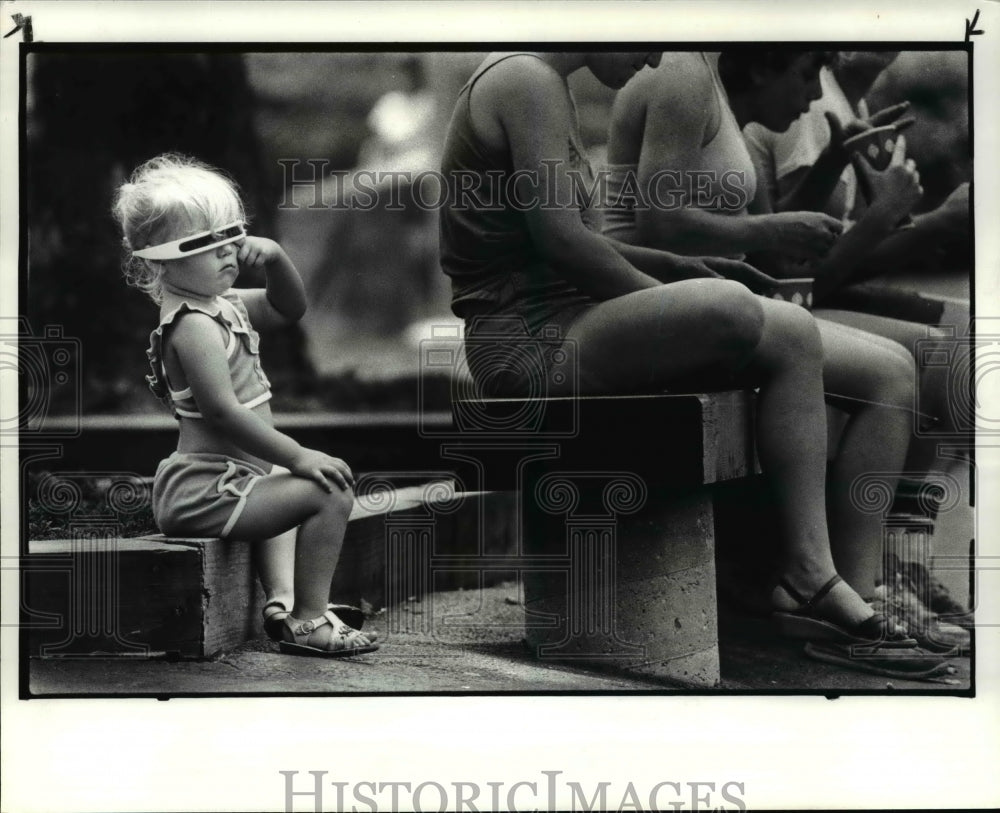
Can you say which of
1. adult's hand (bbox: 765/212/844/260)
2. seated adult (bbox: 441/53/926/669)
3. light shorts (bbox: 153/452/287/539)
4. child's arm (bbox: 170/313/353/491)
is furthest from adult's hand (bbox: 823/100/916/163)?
light shorts (bbox: 153/452/287/539)

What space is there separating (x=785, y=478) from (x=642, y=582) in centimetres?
55

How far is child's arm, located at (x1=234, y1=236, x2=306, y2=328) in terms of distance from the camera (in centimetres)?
470

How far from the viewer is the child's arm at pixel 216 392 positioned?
4547 millimetres

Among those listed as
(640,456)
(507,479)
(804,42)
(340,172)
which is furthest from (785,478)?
(340,172)

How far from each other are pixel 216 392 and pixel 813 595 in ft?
6.30

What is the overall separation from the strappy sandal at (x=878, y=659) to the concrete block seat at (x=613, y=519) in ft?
1.15

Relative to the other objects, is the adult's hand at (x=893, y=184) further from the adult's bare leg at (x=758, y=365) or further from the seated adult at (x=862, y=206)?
the adult's bare leg at (x=758, y=365)

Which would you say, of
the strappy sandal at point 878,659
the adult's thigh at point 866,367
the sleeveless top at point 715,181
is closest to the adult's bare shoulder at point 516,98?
the sleeveless top at point 715,181

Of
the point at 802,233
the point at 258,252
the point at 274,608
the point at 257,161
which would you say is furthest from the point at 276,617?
the point at 802,233

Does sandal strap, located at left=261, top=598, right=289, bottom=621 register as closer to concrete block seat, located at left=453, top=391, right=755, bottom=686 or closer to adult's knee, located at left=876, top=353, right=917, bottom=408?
concrete block seat, located at left=453, top=391, right=755, bottom=686

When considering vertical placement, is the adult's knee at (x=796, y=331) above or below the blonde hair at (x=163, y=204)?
below

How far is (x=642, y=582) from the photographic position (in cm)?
467

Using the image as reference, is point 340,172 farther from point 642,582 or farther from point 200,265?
point 642,582

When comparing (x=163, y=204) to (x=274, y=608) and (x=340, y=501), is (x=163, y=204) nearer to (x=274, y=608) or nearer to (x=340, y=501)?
(x=340, y=501)
